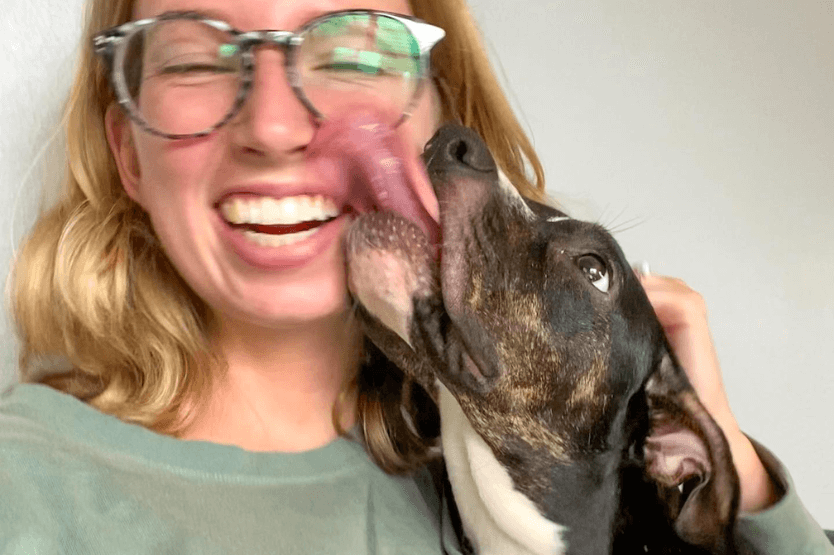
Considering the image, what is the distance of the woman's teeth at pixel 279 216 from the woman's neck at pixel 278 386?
27cm

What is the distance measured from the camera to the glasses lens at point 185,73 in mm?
1257

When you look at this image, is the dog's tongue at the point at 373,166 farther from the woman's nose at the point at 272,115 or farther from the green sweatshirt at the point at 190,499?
the green sweatshirt at the point at 190,499

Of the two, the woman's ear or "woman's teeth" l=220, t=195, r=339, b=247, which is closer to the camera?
"woman's teeth" l=220, t=195, r=339, b=247

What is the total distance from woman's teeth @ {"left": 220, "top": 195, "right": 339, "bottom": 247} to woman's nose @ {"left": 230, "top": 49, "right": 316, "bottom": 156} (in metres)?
0.09

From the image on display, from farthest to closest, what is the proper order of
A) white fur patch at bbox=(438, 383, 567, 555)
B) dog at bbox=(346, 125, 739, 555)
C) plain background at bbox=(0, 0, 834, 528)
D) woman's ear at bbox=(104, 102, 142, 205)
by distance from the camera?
plain background at bbox=(0, 0, 834, 528), woman's ear at bbox=(104, 102, 142, 205), white fur patch at bbox=(438, 383, 567, 555), dog at bbox=(346, 125, 739, 555)

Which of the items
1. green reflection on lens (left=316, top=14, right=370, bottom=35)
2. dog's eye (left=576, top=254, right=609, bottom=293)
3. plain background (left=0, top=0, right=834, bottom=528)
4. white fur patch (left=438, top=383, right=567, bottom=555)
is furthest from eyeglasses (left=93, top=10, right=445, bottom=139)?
plain background (left=0, top=0, right=834, bottom=528)

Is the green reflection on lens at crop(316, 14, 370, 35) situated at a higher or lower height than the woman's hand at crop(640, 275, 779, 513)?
higher

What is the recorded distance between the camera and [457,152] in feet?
3.96

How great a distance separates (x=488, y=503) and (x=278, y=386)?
0.53m

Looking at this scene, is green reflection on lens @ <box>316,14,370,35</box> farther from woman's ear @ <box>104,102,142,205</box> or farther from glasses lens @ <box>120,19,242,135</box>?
woman's ear @ <box>104,102,142,205</box>

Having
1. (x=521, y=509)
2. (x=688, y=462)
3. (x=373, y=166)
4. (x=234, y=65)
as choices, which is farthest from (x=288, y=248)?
(x=688, y=462)

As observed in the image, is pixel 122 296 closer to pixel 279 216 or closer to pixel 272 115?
pixel 279 216

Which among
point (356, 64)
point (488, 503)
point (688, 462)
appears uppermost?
point (356, 64)

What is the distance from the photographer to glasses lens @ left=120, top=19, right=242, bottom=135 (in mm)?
1257
